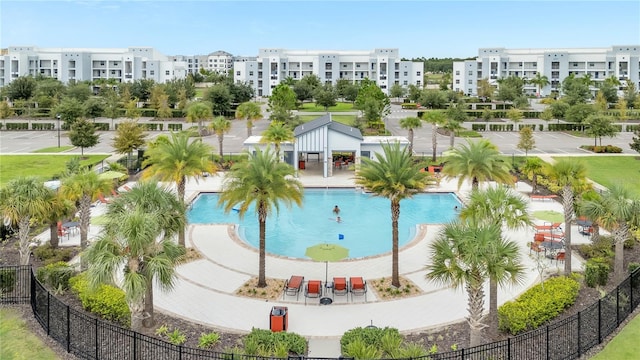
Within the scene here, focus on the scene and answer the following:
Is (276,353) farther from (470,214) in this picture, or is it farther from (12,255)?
(12,255)

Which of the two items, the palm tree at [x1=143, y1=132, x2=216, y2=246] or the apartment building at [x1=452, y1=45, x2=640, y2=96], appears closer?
the palm tree at [x1=143, y1=132, x2=216, y2=246]

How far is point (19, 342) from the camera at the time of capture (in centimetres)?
1457

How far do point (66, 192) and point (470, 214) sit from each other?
15.2 meters

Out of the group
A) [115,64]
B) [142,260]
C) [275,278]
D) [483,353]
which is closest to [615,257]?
[483,353]

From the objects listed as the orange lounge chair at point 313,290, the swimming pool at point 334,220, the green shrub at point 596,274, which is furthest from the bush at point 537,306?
the swimming pool at point 334,220

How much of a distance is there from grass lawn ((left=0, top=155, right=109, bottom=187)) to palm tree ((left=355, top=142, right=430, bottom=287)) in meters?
27.8

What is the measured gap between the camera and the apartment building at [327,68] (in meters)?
127

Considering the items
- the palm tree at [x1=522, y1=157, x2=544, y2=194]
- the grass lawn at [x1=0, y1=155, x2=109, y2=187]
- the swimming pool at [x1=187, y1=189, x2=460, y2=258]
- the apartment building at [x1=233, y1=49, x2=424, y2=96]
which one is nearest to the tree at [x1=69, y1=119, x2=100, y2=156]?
the grass lawn at [x1=0, y1=155, x2=109, y2=187]

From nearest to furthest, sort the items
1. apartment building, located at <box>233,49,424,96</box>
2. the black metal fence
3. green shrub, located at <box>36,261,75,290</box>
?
the black metal fence
green shrub, located at <box>36,261,75,290</box>
apartment building, located at <box>233,49,424,96</box>

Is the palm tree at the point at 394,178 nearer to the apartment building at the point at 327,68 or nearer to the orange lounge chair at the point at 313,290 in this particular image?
the orange lounge chair at the point at 313,290

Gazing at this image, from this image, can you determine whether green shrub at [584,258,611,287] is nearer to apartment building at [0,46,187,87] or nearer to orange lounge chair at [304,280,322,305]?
orange lounge chair at [304,280,322,305]

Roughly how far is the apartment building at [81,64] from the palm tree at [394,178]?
121 meters

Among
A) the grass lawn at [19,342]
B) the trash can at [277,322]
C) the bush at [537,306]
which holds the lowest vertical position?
the grass lawn at [19,342]

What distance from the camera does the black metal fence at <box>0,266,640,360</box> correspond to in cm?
1362
